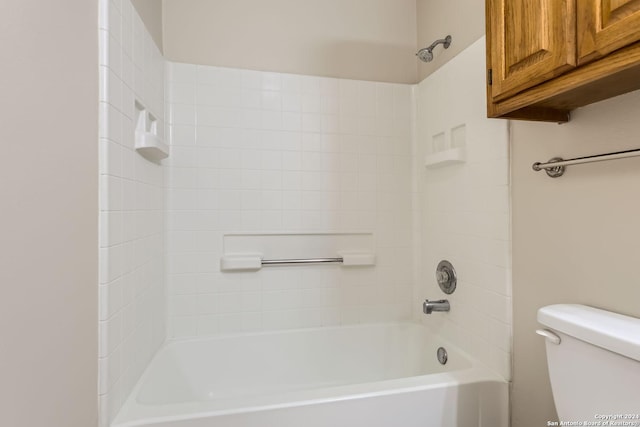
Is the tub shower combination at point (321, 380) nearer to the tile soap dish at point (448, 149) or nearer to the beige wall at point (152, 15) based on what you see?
the tile soap dish at point (448, 149)

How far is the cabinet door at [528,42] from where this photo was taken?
2.58ft

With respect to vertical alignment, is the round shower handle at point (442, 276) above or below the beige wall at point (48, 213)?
below

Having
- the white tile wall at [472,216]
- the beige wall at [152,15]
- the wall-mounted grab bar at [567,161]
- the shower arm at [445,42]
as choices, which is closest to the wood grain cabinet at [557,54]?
the wall-mounted grab bar at [567,161]

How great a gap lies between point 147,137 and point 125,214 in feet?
1.07

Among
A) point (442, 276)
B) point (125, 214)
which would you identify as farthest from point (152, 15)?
point (442, 276)

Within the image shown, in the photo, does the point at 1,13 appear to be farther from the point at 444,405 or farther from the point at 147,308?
the point at 444,405

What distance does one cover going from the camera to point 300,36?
1918 mm

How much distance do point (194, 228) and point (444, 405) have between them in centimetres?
140

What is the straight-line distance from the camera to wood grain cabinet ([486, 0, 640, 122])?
69cm

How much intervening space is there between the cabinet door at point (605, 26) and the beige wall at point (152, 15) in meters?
1.48

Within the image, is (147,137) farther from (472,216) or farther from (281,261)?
(472,216)

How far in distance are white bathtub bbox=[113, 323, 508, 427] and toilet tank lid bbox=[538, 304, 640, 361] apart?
0.48 m

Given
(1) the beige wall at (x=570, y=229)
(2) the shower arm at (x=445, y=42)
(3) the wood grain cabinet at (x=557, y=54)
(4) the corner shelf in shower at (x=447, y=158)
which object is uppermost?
(2) the shower arm at (x=445, y=42)

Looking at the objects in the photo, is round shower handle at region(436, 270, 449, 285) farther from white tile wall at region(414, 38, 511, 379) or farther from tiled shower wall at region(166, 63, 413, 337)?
tiled shower wall at region(166, 63, 413, 337)
